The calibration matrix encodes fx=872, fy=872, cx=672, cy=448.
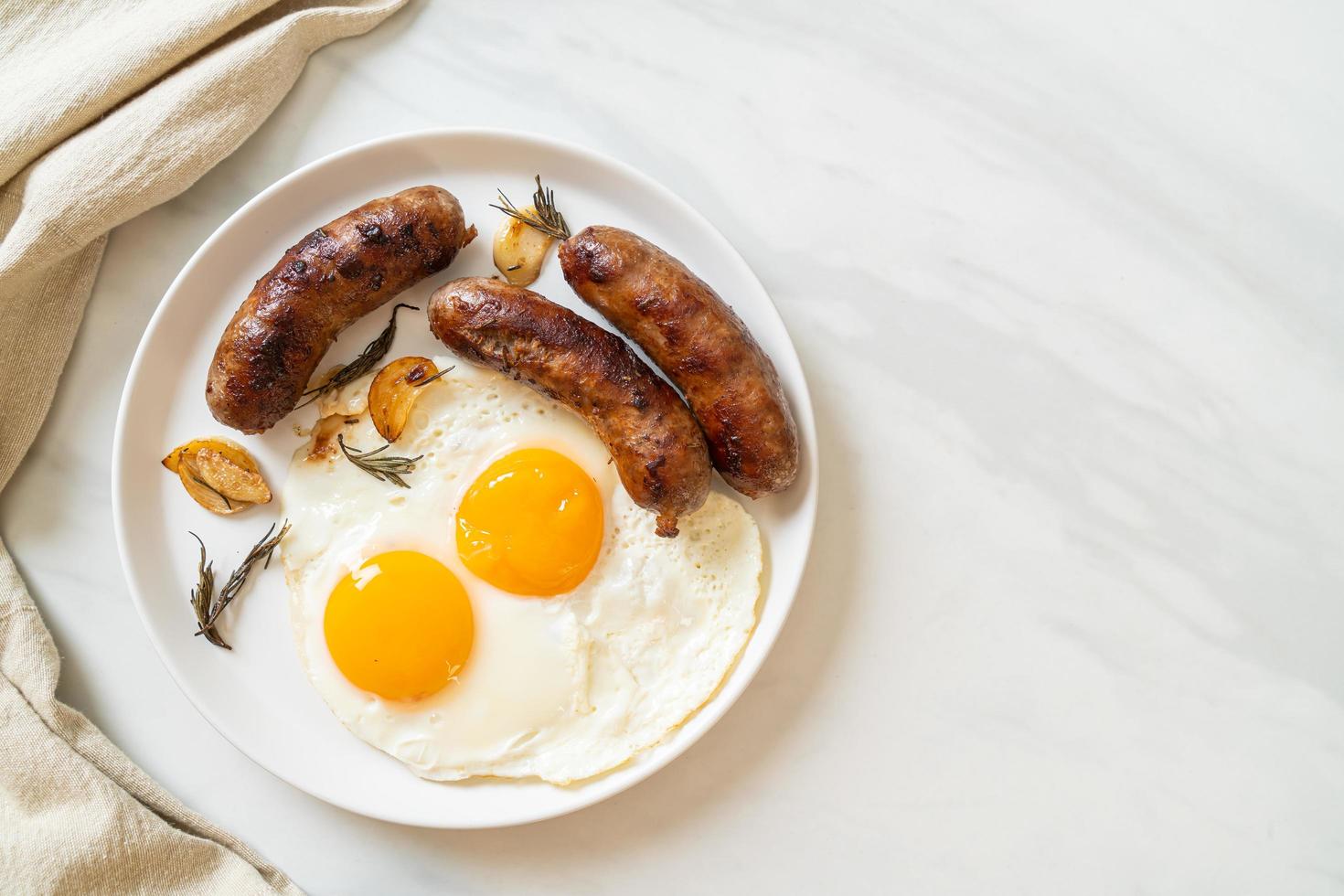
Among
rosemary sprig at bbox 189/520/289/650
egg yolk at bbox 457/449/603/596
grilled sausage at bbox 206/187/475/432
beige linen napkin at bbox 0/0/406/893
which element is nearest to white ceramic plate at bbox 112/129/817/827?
rosemary sprig at bbox 189/520/289/650

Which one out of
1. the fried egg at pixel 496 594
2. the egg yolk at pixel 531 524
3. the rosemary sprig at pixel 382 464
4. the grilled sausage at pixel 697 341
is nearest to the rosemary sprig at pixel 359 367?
the fried egg at pixel 496 594

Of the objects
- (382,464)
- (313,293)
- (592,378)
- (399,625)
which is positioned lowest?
(399,625)

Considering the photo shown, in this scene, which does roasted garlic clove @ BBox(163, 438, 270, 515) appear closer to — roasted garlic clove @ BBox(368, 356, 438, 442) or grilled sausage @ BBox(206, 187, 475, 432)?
grilled sausage @ BBox(206, 187, 475, 432)

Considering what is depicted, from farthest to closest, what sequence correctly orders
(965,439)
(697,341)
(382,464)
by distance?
(965,439) < (382,464) < (697,341)

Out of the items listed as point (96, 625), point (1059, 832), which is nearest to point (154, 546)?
point (96, 625)

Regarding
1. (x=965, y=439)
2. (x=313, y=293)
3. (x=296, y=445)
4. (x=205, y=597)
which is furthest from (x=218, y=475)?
(x=965, y=439)

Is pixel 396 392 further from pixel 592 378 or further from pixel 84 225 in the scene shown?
pixel 84 225

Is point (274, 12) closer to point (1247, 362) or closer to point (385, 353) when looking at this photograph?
point (385, 353)
